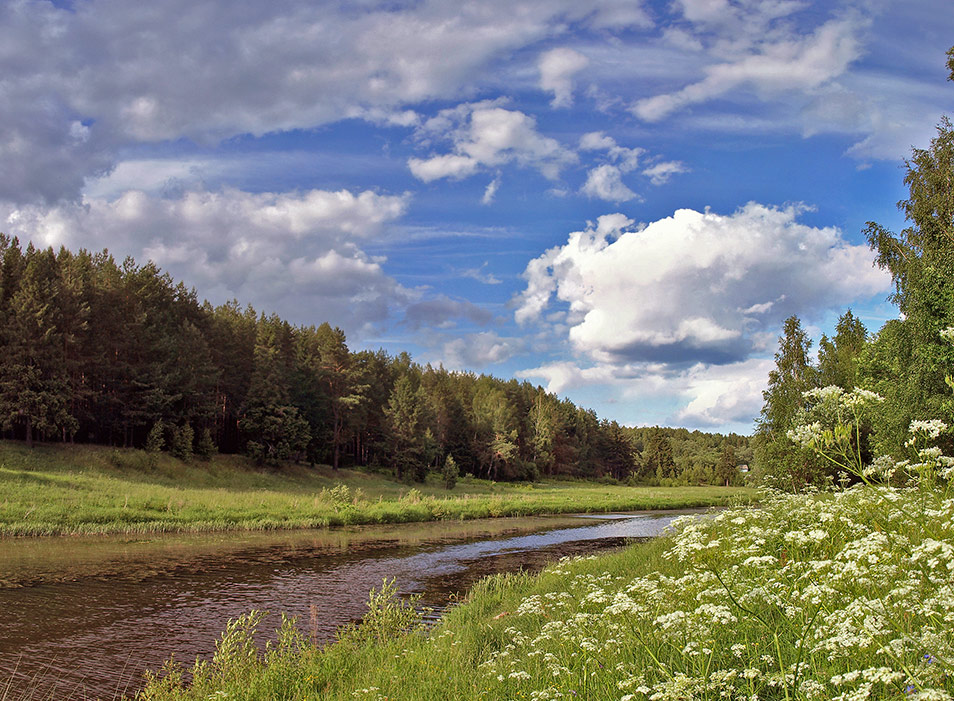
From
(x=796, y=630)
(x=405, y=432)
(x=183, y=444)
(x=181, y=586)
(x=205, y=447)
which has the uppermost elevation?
(x=796, y=630)

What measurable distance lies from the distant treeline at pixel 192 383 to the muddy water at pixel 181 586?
26483mm

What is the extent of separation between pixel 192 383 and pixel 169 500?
2432 centimetres

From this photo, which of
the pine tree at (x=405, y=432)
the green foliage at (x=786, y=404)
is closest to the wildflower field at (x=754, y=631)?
the green foliage at (x=786, y=404)

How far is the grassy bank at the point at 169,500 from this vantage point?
26.5 m

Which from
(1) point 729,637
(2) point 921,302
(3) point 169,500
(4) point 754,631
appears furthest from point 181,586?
(2) point 921,302

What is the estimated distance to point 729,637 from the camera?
222 inches

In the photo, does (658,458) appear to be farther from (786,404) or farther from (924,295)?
(924,295)

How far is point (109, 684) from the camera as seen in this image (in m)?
9.75

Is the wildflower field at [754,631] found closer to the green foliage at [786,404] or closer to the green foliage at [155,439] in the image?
the green foliage at [786,404]

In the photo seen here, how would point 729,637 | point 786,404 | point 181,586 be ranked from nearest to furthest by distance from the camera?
1. point 729,637
2. point 181,586
3. point 786,404

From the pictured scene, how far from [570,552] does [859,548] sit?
22.0 meters

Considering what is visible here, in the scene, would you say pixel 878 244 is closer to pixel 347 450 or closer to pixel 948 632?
pixel 948 632

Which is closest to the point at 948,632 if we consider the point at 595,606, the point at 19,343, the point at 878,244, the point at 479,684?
the point at 479,684

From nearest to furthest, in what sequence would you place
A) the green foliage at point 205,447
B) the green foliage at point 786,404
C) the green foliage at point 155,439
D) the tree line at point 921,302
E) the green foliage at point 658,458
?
the tree line at point 921,302 < the green foliage at point 786,404 < the green foliage at point 155,439 < the green foliage at point 205,447 < the green foliage at point 658,458
